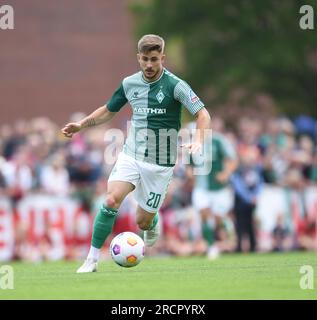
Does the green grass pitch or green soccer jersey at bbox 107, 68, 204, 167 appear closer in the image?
the green grass pitch

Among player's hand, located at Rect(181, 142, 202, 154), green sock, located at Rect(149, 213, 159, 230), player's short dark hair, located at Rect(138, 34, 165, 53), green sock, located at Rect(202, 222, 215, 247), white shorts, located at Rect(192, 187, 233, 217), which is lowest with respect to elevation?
green sock, located at Rect(149, 213, 159, 230)

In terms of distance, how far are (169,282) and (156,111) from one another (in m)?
2.08

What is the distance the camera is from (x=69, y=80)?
34688 millimetres

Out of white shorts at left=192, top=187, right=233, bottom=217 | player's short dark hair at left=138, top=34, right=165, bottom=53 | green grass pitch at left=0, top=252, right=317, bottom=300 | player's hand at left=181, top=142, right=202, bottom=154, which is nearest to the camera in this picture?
green grass pitch at left=0, top=252, right=317, bottom=300

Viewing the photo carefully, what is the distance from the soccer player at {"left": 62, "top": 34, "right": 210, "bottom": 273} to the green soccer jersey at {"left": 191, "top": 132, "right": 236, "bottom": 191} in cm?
540

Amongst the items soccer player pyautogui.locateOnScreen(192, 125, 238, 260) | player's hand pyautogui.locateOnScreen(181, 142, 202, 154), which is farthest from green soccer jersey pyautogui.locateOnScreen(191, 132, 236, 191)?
player's hand pyautogui.locateOnScreen(181, 142, 202, 154)

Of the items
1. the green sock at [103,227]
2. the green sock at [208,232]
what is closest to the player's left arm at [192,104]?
the green sock at [103,227]

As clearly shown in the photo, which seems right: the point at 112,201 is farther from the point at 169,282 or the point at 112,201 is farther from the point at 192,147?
the point at 169,282

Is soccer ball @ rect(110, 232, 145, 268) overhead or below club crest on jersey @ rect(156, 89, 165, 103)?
below

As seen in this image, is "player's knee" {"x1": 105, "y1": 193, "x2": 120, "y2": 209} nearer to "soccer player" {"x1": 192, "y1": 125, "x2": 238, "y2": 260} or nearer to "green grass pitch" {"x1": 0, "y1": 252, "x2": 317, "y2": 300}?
"green grass pitch" {"x1": 0, "y1": 252, "x2": 317, "y2": 300}

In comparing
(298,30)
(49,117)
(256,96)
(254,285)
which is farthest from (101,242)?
(49,117)

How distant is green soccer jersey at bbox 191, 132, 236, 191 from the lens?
17.1 meters

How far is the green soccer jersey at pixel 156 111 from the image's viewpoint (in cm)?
1125

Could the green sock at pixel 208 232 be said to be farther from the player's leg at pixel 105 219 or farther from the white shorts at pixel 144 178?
the player's leg at pixel 105 219
